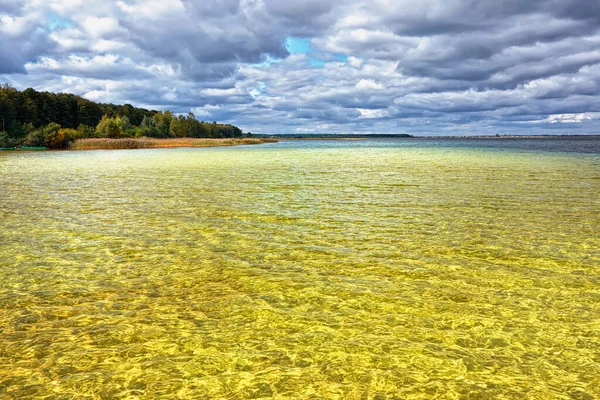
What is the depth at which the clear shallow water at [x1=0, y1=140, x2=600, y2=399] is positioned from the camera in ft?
17.2

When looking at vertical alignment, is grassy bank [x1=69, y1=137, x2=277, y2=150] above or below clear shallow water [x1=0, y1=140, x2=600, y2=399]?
above

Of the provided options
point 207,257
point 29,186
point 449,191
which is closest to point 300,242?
point 207,257

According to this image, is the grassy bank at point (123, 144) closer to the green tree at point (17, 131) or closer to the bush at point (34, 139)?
the bush at point (34, 139)

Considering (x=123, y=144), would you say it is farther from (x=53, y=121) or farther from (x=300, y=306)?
(x=300, y=306)

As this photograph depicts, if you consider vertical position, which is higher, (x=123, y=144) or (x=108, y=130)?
(x=108, y=130)

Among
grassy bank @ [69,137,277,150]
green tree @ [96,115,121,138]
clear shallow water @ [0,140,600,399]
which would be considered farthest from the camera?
green tree @ [96,115,121,138]

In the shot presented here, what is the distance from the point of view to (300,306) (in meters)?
7.48

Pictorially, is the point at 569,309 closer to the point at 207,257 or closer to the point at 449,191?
the point at 207,257

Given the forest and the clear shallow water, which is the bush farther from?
the clear shallow water

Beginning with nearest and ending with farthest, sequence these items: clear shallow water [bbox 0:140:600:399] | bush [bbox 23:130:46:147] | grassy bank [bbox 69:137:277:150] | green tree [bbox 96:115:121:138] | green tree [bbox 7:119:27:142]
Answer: clear shallow water [bbox 0:140:600:399] < bush [bbox 23:130:46:147] < grassy bank [bbox 69:137:277:150] < green tree [bbox 7:119:27:142] < green tree [bbox 96:115:121:138]

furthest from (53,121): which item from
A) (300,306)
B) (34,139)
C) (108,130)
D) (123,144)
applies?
(300,306)

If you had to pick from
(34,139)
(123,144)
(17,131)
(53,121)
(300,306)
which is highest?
(53,121)

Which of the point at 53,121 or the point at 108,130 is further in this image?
the point at 53,121

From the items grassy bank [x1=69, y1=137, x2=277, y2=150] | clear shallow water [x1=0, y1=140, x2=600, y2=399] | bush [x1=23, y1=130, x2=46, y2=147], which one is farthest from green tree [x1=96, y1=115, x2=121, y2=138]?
clear shallow water [x1=0, y1=140, x2=600, y2=399]
